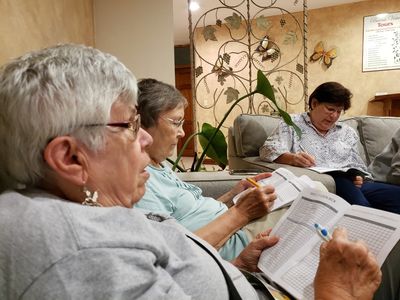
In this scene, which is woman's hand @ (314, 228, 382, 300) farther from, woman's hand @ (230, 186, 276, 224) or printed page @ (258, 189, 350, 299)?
woman's hand @ (230, 186, 276, 224)

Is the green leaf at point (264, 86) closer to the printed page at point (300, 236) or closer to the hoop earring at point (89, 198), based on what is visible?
the printed page at point (300, 236)

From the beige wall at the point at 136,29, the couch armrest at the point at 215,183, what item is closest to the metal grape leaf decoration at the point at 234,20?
the beige wall at the point at 136,29

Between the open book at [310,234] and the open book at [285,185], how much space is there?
198 mm

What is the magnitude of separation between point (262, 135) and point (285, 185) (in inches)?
43.8

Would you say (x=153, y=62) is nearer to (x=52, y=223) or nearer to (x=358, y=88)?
(x=52, y=223)

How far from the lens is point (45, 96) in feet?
1.66

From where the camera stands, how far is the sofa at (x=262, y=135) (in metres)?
2.31

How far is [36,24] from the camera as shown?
136 cm

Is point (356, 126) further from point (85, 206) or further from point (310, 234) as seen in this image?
point (85, 206)

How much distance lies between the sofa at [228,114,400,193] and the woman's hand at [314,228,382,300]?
1499mm

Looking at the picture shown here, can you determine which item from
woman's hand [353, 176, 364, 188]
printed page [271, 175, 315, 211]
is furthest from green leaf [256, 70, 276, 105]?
printed page [271, 175, 315, 211]

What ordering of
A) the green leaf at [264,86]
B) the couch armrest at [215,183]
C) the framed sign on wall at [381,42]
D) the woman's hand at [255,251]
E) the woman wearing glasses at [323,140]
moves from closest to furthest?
the woman's hand at [255,251] < the couch armrest at [215,183] < the green leaf at [264,86] < the woman wearing glasses at [323,140] < the framed sign on wall at [381,42]

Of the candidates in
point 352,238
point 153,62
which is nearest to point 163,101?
point 352,238

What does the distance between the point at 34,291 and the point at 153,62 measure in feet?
7.28
